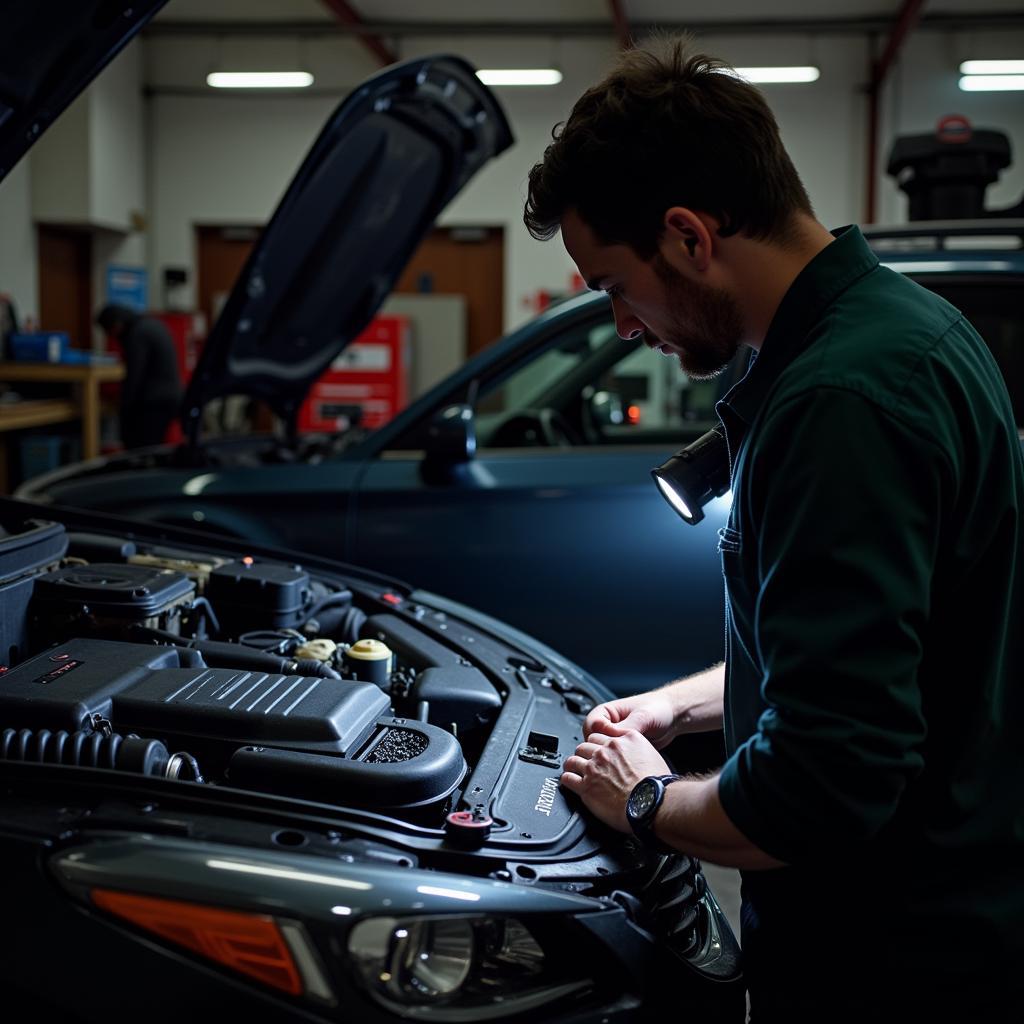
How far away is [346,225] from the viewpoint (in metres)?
3.50

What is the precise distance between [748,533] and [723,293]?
251 mm

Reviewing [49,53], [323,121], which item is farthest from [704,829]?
[323,121]

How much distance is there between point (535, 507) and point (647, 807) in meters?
1.84

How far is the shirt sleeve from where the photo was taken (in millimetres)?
978

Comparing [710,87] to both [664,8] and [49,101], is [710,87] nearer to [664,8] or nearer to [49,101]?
[49,101]

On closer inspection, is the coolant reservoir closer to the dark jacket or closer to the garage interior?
the dark jacket

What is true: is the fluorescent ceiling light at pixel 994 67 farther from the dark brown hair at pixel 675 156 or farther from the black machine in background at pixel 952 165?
the dark brown hair at pixel 675 156

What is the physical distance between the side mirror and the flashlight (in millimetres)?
1606

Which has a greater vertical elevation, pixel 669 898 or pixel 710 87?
pixel 710 87

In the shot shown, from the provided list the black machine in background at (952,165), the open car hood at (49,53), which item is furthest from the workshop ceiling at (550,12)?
the open car hood at (49,53)

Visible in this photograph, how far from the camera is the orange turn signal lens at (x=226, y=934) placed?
1.06 meters

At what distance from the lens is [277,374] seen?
3.82 meters

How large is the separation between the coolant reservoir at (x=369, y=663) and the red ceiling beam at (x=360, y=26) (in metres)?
9.35

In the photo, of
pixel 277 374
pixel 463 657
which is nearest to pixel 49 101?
pixel 463 657
